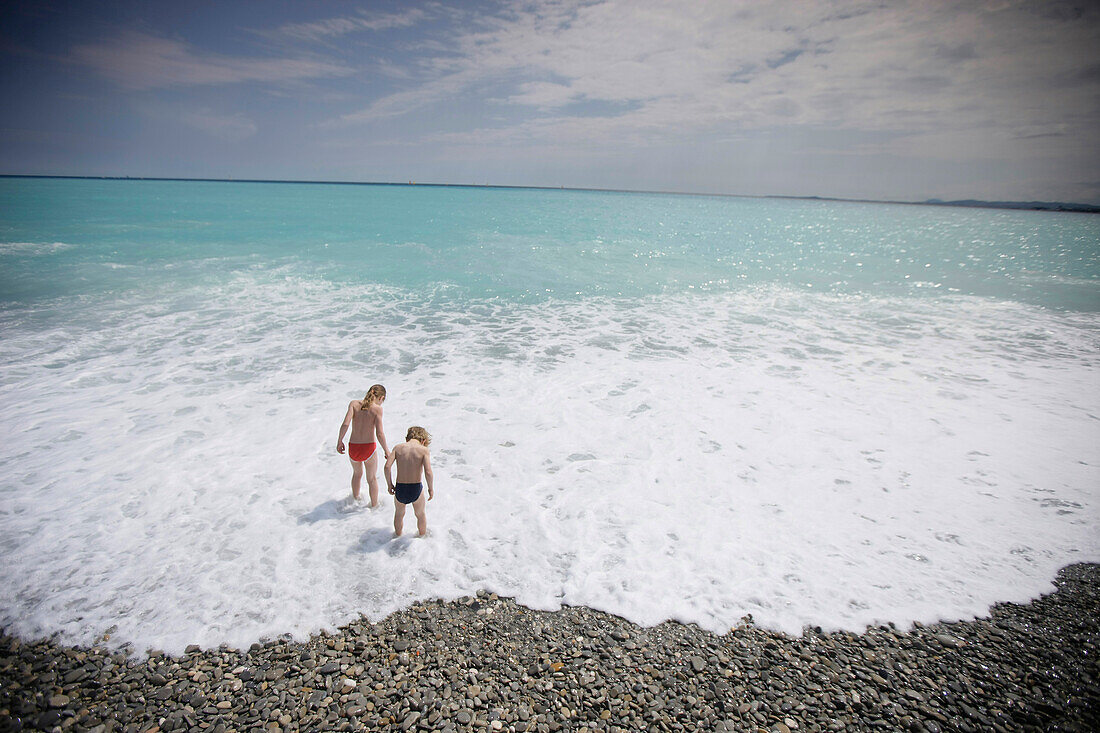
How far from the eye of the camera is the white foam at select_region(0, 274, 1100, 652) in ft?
17.1

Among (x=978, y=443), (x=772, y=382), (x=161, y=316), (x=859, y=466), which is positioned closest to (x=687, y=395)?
(x=772, y=382)

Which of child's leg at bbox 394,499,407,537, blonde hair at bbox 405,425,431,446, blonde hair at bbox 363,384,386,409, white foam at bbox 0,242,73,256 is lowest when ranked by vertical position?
child's leg at bbox 394,499,407,537

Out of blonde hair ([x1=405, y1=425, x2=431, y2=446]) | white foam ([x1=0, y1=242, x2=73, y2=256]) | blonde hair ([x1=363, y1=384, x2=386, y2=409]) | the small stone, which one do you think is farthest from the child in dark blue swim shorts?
white foam ([x1=0, y1=242, x2=73, y2=256])

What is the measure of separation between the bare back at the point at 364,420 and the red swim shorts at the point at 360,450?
0.07 meters

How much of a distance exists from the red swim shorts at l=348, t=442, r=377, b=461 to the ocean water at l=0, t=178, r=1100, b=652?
0.82m

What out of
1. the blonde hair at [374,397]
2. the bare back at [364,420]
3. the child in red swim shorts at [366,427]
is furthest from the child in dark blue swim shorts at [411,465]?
the blonde hair at [374,397]

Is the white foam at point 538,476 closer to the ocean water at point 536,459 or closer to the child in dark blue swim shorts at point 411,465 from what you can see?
the ocean water at point 536,459

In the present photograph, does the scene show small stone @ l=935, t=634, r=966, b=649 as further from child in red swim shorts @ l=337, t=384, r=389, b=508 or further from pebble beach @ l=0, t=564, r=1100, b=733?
child in red swim shorts @ l=337, t=384, r=389, b=508

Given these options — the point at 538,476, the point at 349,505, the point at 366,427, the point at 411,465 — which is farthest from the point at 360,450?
the point at 538,476

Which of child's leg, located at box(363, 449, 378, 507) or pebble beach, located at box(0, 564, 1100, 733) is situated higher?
child's leg, located at box(363, 449, 378, 507)

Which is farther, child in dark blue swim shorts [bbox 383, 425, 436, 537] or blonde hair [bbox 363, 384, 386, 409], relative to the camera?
blonde hair [bbox 363, 384, 386, 409]

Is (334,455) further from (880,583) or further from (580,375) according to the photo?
(880,583)

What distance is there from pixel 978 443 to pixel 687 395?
207 inches

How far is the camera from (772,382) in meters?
11.5
